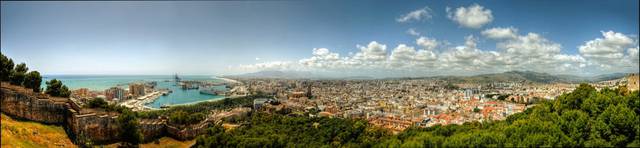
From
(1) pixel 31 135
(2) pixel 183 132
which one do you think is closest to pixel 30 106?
(1) pixel 31 135

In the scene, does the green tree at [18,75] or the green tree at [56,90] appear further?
the green tree at [56,90]

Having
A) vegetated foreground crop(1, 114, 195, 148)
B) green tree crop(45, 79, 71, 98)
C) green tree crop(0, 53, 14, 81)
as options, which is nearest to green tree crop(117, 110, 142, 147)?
vegetated foreground crop(1, 114, 195, 148)

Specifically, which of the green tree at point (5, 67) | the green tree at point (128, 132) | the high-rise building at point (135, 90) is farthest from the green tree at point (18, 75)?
the high-rise building at point (135, 90)

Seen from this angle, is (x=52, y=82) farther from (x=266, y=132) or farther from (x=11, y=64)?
(x=266, y=132)

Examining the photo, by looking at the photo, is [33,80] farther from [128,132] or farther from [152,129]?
[152,129]

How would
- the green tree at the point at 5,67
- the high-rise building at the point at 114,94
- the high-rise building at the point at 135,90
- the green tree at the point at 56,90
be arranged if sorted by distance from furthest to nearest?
the high-rise building at the point at 135,90
the high-rise building at the point at 114,94
the green tree at the point at 56,90
the green tree at the point at 5,67

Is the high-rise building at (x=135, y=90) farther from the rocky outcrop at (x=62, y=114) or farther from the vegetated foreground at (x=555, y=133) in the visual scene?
the rocky outcrop at (x=62, y=114)

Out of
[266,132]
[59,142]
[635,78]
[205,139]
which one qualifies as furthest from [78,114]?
[635,78]
